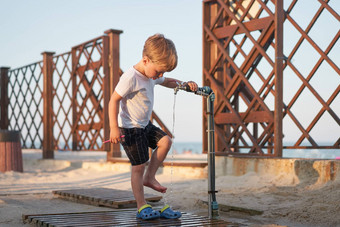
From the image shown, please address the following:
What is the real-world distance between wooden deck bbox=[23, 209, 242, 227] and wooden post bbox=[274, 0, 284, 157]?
2.38m

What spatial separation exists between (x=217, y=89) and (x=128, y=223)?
136 inches

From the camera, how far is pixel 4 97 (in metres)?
10.8

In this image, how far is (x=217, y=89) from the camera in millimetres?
5629

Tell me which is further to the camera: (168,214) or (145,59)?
(168,214)

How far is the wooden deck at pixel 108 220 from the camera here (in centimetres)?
238

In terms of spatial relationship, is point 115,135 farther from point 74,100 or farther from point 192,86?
point 74,100

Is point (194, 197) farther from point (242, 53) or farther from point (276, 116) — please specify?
point (242, 53)

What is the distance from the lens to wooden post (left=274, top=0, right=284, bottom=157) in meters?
4.82

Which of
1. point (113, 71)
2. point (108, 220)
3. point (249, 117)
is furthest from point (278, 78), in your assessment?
point (113, 71)

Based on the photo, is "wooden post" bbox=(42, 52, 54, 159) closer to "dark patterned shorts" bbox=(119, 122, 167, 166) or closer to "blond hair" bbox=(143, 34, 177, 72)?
"dark patterned shorts" bbox=(119, 122, 167, 166)

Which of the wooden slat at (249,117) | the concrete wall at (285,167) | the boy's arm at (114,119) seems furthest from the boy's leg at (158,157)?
the wooden slat at (249,117)

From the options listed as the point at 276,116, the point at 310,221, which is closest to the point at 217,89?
the point at 276,116

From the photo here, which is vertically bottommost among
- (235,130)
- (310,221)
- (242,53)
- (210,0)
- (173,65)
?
(310,221)

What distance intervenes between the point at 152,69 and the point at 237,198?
5.71ft
